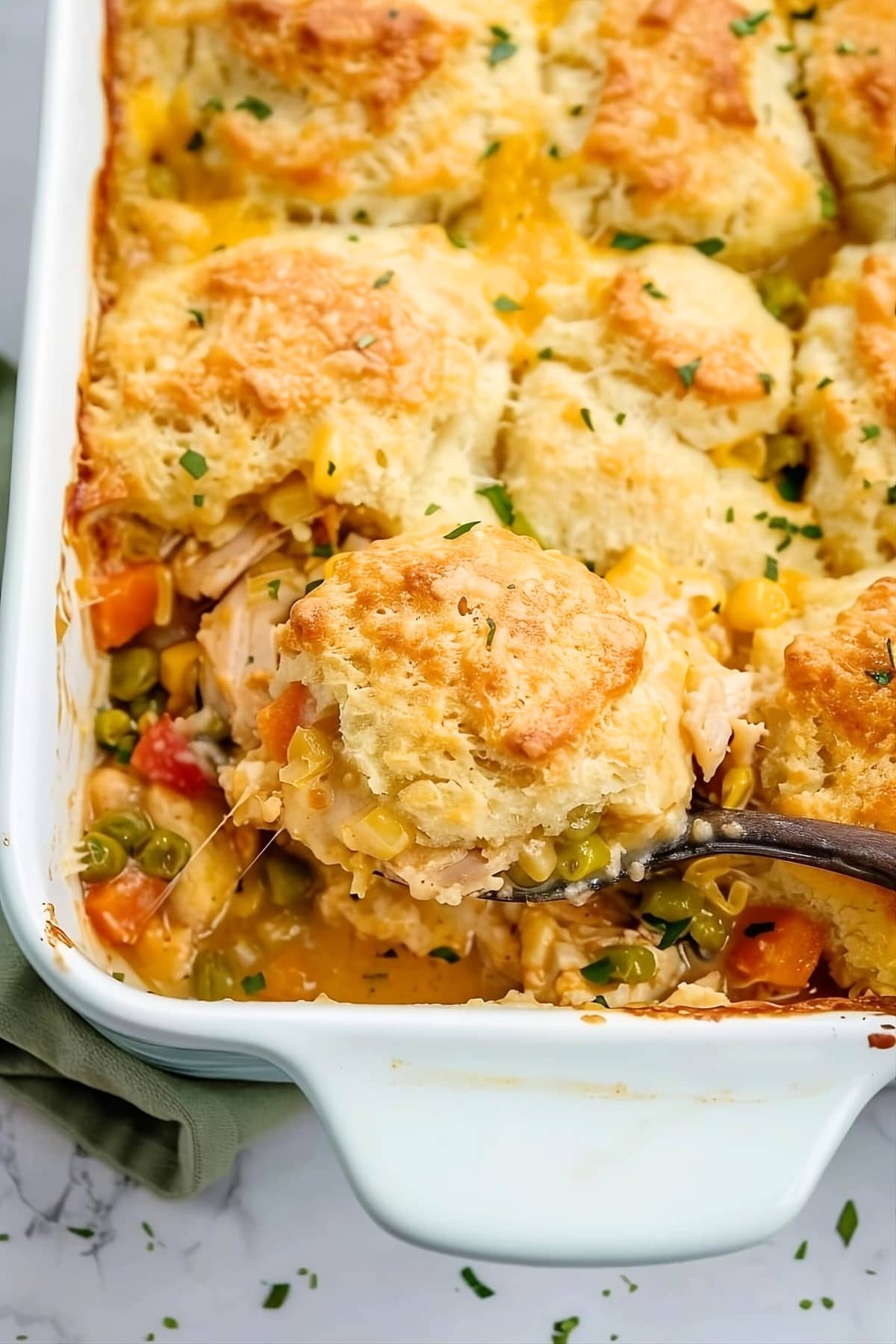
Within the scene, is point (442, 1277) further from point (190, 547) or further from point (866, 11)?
point (866, 11)

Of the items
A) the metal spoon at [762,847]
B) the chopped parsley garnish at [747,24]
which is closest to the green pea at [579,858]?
the metal spoon at [762,847]

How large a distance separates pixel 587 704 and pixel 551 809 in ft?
0.55

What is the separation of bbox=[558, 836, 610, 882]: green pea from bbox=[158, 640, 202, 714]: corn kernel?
802mm

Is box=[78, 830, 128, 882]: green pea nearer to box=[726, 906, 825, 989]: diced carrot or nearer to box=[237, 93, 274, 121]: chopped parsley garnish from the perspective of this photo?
box=[726, 906, 825, 989]: diced carrot

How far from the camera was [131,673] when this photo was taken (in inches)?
Result: 98.7

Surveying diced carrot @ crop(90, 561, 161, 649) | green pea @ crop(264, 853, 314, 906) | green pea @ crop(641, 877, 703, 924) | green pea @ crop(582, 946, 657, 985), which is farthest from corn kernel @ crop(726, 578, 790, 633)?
diced carrot @ crop(90, 561, 161, 649)

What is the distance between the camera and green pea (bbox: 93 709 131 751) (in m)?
2.47

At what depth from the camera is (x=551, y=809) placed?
2.04m

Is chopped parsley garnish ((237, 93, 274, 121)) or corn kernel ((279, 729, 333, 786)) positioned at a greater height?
chopped parsley garnish ((237, 93, 274, 121))

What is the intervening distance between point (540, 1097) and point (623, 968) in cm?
41

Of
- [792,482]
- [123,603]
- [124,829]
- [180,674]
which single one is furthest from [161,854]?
[792,482]

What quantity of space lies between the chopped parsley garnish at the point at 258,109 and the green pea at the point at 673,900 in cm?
165

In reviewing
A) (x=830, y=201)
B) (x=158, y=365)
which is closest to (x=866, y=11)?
(x=830, y=201)

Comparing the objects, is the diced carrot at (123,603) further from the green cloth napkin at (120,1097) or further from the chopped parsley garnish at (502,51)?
the chopped parsley garnish at (502,51)
